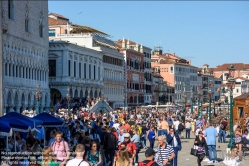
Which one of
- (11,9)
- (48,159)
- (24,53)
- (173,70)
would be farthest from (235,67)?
(48,159)

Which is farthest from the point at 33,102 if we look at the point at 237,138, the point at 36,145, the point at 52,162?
the point at 52,162

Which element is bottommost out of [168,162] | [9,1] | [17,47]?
[168,162]

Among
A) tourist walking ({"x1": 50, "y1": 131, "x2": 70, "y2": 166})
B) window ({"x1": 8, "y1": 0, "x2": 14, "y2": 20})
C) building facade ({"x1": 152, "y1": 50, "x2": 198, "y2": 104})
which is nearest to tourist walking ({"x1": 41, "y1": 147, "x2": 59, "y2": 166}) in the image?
tourist walking ({"x1": 50, "y1": 131, "x2": 70, "y2": 166})

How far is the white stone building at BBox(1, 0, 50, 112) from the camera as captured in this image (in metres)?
46.8

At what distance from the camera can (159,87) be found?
99.8 meters

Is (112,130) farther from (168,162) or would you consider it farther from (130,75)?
(130,75)

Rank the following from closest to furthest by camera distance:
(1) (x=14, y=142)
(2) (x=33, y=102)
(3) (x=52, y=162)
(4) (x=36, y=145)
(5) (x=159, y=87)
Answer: (3) (x=52, y=162), (4) (x=36, y=145), (1) (x=14, y=142), (2) (x=33, y=102), (5) (x=159, y=87)

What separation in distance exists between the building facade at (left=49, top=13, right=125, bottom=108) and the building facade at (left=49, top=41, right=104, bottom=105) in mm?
3299

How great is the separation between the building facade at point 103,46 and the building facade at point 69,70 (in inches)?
130

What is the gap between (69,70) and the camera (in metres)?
61.6

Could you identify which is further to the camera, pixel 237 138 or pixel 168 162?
pixel 237 138

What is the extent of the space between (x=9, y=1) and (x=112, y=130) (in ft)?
99.8

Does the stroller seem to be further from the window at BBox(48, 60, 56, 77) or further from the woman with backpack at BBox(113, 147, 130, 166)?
the window at BBox(48, 60, 56, 77)

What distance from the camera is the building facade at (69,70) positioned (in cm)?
6094
